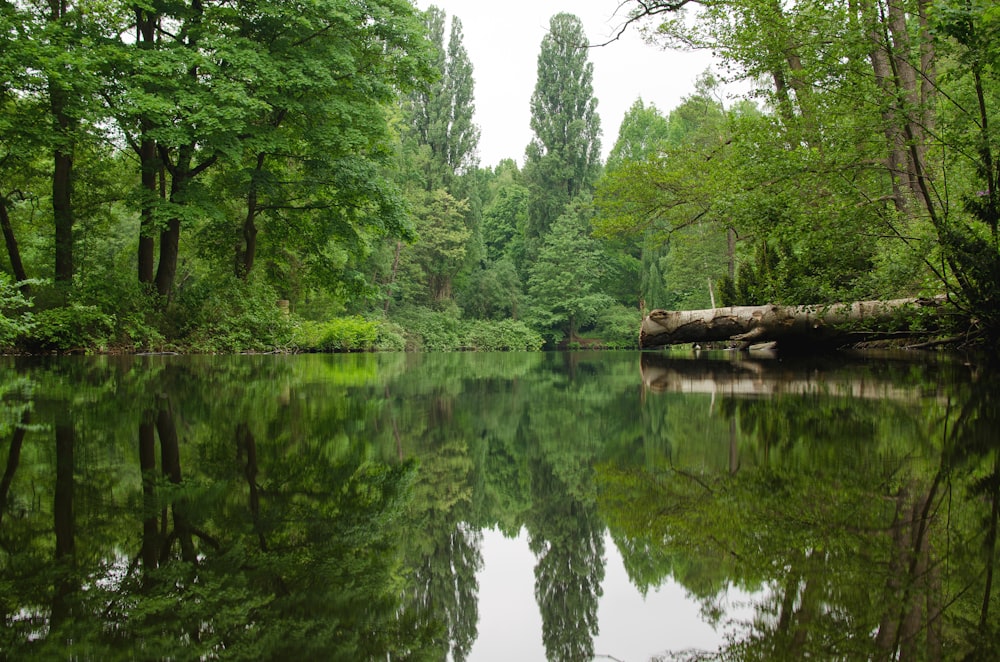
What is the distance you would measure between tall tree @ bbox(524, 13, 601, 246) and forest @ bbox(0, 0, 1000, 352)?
2487 cm

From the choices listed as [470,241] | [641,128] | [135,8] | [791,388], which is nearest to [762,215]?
[791,388]

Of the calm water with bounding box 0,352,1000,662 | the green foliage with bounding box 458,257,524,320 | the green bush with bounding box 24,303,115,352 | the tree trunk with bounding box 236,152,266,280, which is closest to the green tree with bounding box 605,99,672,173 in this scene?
the green foliage with bounding box 458,257,524,320

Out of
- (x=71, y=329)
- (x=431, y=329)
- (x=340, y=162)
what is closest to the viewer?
(x=71, y=329)

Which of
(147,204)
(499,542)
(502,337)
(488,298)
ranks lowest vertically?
(502,337)

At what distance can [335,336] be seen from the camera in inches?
736

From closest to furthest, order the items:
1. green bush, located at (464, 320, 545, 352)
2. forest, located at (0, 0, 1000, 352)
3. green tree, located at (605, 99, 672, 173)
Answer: forest, located at (0, 0, 1000, 352) < green bush, located at (464, 320, 545, 352) < green tree, located at (605, 99, 672, 173)

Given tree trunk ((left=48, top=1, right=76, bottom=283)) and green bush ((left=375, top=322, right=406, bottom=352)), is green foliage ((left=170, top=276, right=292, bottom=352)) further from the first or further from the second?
green bush ((left=375, top=322, right=406, bottom=352))

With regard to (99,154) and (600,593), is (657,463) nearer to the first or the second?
(600,593)

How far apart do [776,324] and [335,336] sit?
12019 millimetres

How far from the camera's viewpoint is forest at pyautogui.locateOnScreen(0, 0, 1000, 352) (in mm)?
6246

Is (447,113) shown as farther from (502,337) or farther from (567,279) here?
(502,337)

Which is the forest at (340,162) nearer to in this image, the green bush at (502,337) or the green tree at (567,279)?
the green bush at (502,337)

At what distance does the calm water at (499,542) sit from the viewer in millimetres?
1046

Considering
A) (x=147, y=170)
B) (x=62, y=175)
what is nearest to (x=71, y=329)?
(x=62, y=175)
